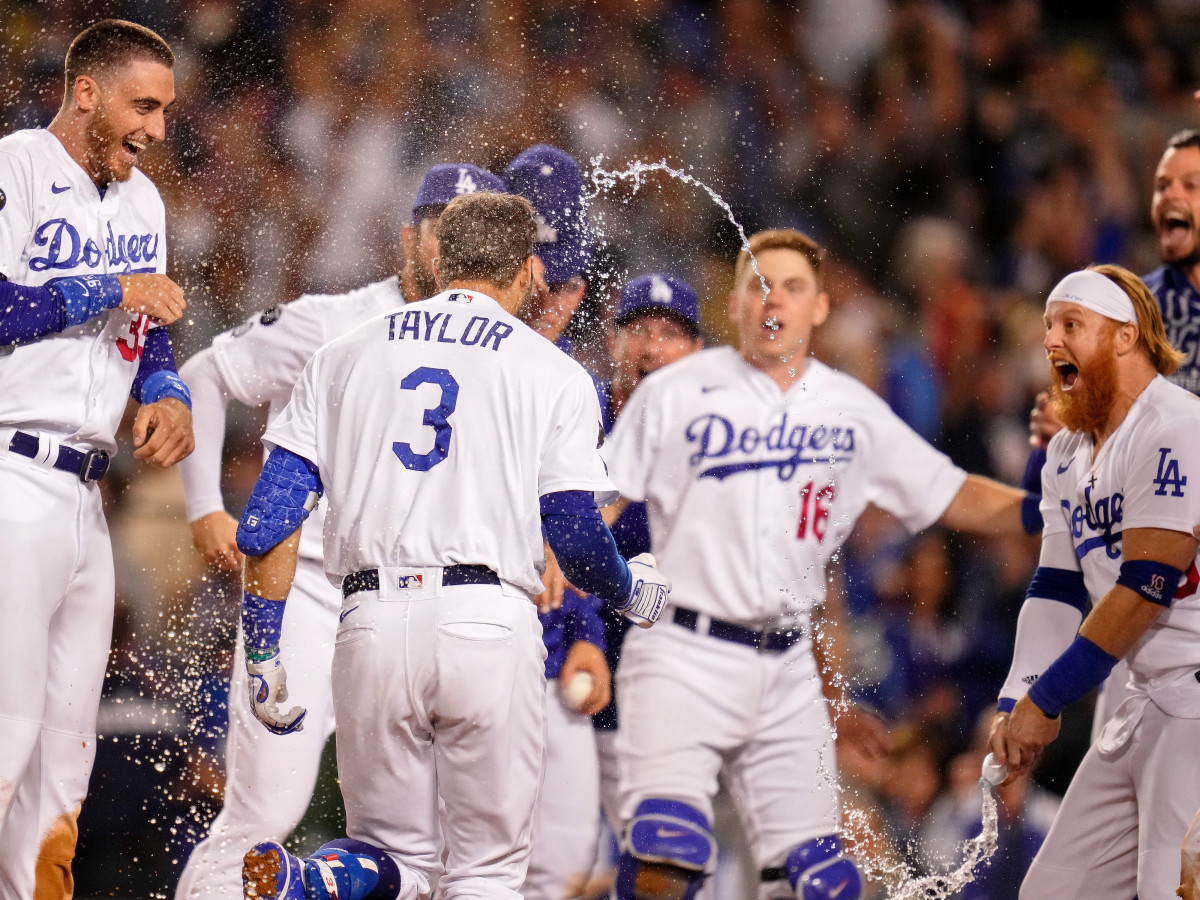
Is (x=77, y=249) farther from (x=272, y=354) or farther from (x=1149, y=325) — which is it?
(x=1149, y=325)

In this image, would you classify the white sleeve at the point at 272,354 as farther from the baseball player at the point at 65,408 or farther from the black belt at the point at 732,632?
the black belt at the point at 732,632

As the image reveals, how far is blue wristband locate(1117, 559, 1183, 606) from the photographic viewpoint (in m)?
2.94

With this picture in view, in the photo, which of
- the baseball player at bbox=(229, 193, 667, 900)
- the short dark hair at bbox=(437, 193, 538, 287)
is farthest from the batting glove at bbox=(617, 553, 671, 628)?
the short dark hair at bbox=(437, 193, 538, 287)

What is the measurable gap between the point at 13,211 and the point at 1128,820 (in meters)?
3.03

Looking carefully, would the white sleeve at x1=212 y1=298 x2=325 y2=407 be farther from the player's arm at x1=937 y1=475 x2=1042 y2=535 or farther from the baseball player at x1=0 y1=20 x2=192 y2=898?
the player's arm at x1=937 y1=475 x2=1042 y2=535

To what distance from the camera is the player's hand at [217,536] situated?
11.6 ft

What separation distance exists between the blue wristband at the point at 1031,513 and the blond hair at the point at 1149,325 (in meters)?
0.65

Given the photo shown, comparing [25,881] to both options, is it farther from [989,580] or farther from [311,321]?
[989,580]

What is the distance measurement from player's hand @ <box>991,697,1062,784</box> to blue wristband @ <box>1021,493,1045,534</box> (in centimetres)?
86

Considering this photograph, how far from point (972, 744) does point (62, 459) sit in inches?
119

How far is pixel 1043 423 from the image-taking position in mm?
3801

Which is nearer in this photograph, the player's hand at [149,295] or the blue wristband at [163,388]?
the player's hand at [149,295]

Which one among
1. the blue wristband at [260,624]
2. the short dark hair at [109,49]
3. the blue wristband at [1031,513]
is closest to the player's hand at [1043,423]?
the blue wristband at [1031,513]

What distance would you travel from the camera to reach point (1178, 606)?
118 inches
